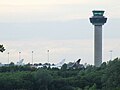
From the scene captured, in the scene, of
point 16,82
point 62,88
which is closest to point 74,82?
point 62,88

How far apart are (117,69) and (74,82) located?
34.0 m

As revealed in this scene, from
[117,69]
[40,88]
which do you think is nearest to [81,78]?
[40,88]

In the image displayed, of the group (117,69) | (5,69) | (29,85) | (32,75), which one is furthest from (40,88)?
(5,69)

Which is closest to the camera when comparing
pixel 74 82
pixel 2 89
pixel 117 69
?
pixel 117 69

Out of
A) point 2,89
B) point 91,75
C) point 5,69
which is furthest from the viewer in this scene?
point 5,69

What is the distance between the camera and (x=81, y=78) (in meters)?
146

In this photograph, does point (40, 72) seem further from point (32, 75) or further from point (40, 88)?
point (40, 88)

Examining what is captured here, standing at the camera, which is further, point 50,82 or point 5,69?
point 5,69

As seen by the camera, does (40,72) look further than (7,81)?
Yes

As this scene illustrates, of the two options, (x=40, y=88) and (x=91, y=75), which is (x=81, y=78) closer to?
(x=91, y=75)

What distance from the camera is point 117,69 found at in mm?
107000

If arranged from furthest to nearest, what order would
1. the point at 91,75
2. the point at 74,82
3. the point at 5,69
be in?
the point at 5,69
the point at 91,75
the point at 74,82

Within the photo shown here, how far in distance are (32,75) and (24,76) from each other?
9.63 ft

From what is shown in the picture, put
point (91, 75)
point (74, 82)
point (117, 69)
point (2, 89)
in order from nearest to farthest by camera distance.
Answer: point (117, 69) → point (2, 89) → point (74, 82) → point (91, 75)
